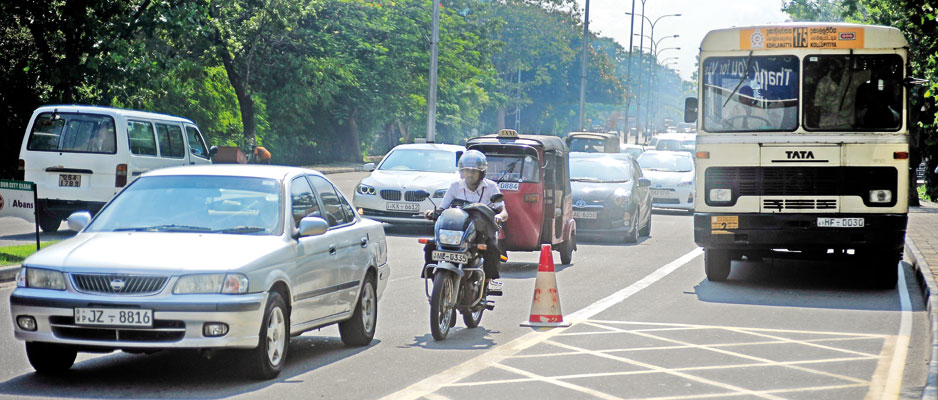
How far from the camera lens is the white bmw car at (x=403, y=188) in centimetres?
2150

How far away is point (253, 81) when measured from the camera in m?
50.1

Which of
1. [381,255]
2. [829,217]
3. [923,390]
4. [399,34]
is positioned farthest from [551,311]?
[399,34]

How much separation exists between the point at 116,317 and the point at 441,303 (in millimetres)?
3200

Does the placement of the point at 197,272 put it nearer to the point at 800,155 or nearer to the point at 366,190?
the point at 800,155

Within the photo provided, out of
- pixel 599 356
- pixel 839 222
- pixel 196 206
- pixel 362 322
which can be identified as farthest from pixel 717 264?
pixel 196 206

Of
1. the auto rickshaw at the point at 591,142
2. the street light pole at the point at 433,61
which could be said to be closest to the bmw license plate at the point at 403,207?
the street light pole at the point at 433,61

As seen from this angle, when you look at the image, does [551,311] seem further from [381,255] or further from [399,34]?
[399,34]

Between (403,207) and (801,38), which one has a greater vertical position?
(801,38)

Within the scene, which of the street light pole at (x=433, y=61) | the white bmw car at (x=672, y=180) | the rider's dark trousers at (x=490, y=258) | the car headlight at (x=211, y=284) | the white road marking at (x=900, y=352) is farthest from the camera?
the street light pole at (x=433, y=61)

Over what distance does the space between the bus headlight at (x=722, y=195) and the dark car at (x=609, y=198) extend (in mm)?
6659

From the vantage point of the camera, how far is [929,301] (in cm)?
1259

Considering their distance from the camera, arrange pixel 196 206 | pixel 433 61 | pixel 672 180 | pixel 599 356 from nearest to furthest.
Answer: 1. pixel 196 206
2. pixel 599 356
3. pixel 672 180
4. pixel 433 61

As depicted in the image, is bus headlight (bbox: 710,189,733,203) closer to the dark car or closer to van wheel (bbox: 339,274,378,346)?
van wheel (bbox: 339,274,378,346)

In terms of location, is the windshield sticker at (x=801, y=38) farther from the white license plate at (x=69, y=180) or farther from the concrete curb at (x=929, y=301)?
the white license plate at (x=69, y=180)
